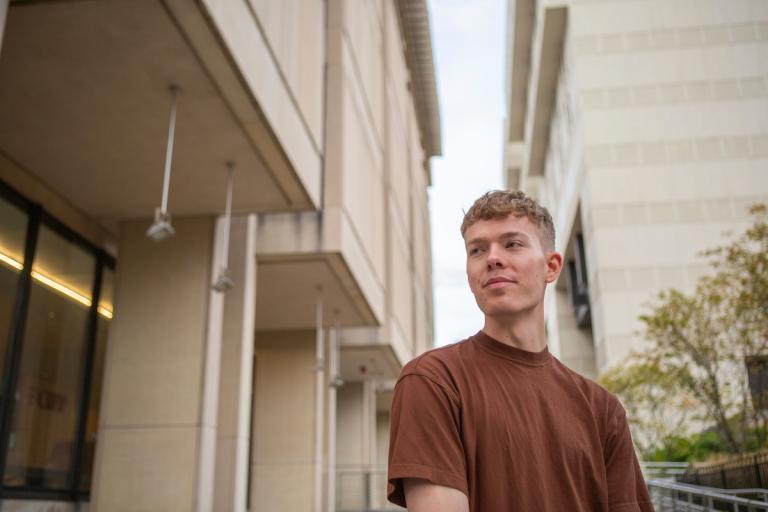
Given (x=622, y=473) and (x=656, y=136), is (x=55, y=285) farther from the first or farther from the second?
(x=656, y=136)

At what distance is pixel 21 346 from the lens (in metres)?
9.91

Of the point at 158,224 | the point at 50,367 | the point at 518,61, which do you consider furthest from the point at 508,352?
the point at 518,61

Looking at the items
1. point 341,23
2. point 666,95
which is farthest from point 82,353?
point 666,95

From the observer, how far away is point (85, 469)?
11594 millimetres

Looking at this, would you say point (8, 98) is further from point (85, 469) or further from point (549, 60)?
point (549, 60)

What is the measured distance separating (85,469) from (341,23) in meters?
9.67

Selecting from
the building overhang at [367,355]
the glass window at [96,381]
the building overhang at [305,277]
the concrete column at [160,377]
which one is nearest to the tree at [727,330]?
the building overhang at [305,277]

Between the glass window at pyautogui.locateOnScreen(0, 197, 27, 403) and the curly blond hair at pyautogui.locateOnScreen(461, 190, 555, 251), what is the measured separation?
894cm

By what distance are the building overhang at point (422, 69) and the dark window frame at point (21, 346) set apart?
22.4 meters

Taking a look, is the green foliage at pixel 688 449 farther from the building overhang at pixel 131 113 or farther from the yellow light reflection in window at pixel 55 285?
the yellow light reflection in window at pixel 55 285

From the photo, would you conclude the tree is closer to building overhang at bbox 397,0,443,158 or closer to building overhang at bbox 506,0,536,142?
building overhang at bbox 397,0,443,158

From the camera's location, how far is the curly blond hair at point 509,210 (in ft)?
7.37

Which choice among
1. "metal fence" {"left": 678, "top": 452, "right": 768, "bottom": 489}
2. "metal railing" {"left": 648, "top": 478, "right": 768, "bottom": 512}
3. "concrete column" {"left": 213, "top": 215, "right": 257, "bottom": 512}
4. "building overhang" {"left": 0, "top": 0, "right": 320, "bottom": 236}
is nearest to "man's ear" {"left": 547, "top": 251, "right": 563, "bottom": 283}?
"building overhang" {"left": 0, "top": 0, "right": 320, "bottom": 236}

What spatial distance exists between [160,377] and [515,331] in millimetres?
9548
